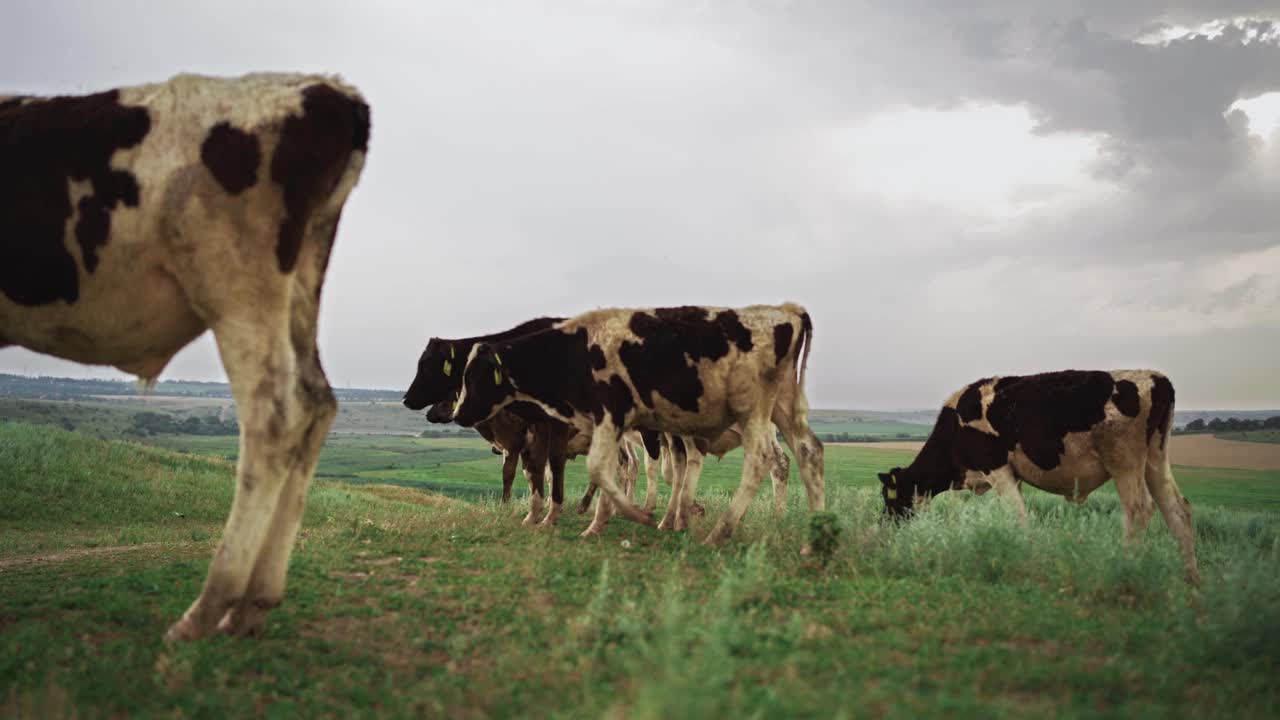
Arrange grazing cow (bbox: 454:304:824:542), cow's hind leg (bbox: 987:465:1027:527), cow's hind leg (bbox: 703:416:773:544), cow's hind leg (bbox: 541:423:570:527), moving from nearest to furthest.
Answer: cow's hind leg (bbox: 703:416:773:544) < grazing cow (bbox: 454:304:824:542) < cow's hind leg (bbox: 541:423:570:527) < cow's hind leg (bbox: 987:465:1027:527)

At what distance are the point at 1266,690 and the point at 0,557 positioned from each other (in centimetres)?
1311

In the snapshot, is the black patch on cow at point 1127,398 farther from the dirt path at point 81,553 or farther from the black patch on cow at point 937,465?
the dirt path at point 81,553

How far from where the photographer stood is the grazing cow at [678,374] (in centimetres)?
1078

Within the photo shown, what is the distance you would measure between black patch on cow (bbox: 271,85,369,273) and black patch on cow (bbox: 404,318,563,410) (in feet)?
30.4

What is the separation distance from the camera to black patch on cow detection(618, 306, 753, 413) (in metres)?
10.8

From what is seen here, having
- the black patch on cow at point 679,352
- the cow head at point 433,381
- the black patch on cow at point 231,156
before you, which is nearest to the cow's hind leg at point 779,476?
the black patch on cow at point 679,352

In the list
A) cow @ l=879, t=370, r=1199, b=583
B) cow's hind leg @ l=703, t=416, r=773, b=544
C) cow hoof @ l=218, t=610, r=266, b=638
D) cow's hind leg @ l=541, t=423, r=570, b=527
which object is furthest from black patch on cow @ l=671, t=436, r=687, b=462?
cow hoof @ l=218, t=610, r=266, b=638

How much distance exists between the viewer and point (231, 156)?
525 cm

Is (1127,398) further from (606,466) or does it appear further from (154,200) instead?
(154,200)

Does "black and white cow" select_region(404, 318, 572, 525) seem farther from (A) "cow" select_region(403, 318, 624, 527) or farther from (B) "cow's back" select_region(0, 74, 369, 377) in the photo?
(B) "cow's back" select_region(0, 74, 369, 377)

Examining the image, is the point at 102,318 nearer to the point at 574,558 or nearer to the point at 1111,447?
the point at 574,558

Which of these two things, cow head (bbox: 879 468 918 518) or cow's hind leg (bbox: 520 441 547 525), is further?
cow head (bbox: 879 468 918 518)

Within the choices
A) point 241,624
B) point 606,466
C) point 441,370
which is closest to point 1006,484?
point 606,466

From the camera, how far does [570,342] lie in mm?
11734
